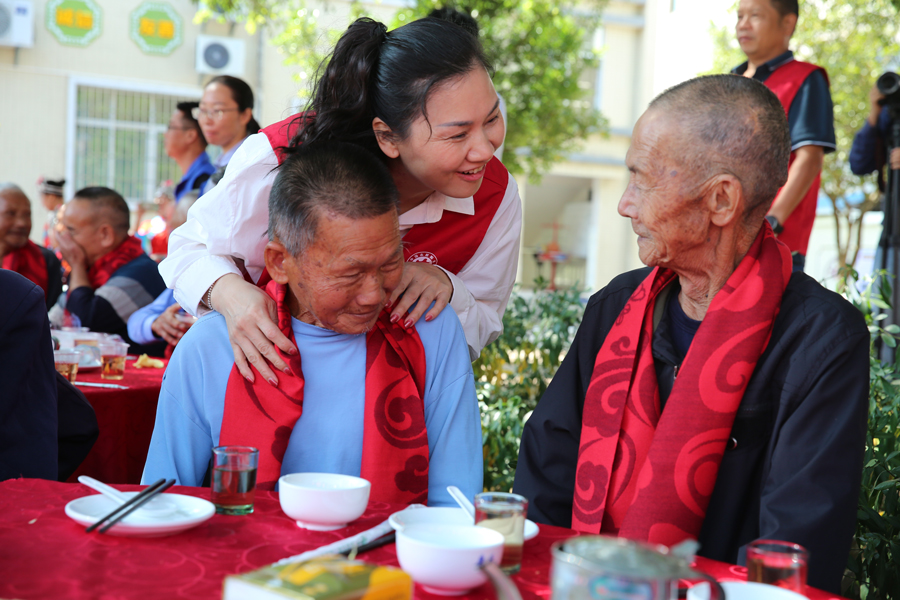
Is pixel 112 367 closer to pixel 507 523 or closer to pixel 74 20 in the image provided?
pixel 507 523

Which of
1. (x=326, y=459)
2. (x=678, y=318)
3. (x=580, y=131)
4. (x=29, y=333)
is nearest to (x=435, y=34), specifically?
(x=678, y=318)

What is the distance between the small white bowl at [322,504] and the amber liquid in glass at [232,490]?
0.27ft

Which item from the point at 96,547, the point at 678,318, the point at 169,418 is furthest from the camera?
the point at 678,318

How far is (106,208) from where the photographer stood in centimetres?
494

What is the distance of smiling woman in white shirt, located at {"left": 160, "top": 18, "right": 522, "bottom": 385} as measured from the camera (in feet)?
7.00

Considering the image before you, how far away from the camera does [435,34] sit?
2215mm

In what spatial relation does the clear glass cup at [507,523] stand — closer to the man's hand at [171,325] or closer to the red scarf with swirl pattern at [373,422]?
the red scarf with swirl pattern at [373,422]

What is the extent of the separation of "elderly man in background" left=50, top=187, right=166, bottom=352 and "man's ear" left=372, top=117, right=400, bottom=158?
9.31ft

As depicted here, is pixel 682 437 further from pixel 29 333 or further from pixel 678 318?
pixel 29 333

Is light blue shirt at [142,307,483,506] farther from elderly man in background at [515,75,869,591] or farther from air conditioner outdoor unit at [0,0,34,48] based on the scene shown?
air conditioner outdoor unit at [0,0,34,48]

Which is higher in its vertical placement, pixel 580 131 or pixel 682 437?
pixel 580 131

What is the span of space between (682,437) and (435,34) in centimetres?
120

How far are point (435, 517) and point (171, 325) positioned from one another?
2.95 meters

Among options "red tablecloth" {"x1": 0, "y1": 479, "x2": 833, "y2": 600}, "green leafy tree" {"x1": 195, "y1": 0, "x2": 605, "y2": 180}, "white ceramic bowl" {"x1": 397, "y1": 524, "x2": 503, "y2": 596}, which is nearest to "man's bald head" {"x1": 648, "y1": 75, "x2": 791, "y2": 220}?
"red tablecloth" {"x1": 0, "y1": 479, "x2": 833, "y2": 600}
